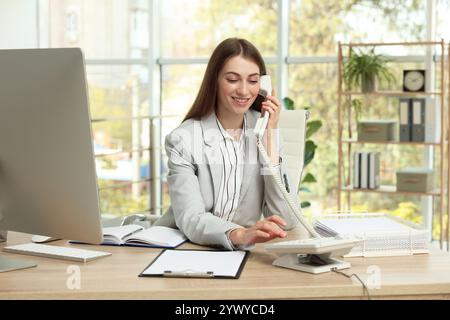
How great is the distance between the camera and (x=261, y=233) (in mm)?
2025

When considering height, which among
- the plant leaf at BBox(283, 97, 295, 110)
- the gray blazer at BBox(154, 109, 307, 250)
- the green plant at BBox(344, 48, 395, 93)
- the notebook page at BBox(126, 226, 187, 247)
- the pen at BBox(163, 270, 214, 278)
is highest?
the green plant at BBox(344, 48, 395, 93)

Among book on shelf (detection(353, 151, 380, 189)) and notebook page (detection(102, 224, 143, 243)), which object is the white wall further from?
notebook page (detection(102, 224, 143, 243))

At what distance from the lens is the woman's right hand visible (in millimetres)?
2016

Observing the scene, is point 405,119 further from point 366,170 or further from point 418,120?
point 366,170

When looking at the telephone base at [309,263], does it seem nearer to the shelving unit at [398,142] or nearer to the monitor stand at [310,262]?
the monitor stand at [310,262]

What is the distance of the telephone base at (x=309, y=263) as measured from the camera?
6.08ft

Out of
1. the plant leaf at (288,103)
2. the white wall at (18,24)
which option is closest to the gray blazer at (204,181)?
the plant leaf at (288,103)

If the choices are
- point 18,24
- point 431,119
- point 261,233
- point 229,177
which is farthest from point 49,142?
point 18,24

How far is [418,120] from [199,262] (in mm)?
3378

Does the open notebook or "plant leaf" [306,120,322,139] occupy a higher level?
"plant leaf" [306,120,322,139]

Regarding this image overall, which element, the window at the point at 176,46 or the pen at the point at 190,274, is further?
the window at the point at 176,46

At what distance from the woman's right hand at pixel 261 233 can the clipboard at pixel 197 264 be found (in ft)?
0.12

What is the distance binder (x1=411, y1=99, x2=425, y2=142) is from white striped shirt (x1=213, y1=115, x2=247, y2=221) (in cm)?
272

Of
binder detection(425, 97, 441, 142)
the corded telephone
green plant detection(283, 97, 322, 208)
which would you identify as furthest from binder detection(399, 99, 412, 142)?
the corded telephone
